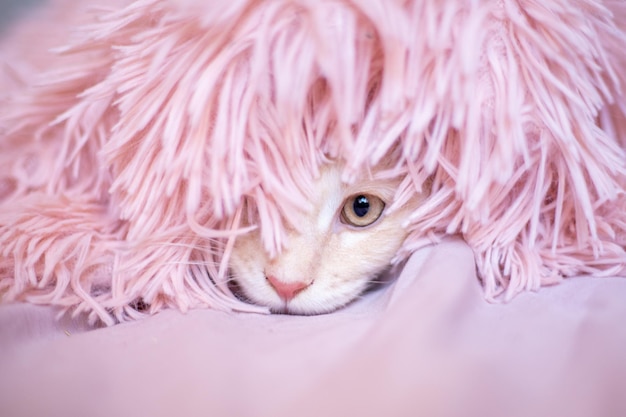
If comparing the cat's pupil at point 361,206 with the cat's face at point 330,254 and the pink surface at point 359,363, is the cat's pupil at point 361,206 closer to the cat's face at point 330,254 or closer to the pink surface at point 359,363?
the cat's face at point 330,254

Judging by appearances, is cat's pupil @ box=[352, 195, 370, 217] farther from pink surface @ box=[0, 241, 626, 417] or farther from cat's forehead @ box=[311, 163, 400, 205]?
pink surface @ box=[0, 241, 626, 417]

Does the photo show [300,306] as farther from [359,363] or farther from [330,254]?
[359,363]

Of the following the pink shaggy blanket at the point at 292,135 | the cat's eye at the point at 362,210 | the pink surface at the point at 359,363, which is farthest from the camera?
the cat's eye at the point at 362,210

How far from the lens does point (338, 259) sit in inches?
21.6

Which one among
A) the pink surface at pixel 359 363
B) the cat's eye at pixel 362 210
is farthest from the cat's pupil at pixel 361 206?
the pink surface at pixel 359 363

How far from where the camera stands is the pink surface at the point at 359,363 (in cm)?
33

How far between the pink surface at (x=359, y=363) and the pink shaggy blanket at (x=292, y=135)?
6 cm

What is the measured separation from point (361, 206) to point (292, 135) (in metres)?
0.12

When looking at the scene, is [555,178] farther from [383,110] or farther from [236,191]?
[236,191]

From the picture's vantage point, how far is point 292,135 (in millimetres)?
453

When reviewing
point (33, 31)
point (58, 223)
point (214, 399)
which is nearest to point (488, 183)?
point (214, 399)

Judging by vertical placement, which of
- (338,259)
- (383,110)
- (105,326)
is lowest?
(105,326)

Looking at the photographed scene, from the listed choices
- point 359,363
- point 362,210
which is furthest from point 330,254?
point 359,363

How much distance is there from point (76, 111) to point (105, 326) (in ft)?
0.62
